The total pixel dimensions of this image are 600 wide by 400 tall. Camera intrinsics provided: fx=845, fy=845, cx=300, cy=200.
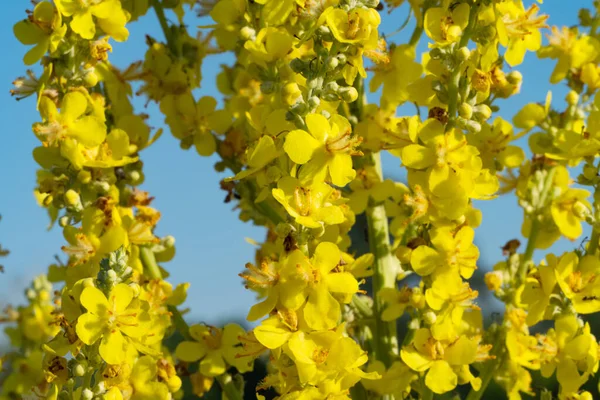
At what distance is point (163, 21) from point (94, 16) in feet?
1.20

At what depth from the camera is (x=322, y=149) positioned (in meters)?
1.60

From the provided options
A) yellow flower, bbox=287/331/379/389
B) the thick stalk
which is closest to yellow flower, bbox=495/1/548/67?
yellow flower, bbox=287/331/379/389

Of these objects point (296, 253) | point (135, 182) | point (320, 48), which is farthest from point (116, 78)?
point (296, 253)

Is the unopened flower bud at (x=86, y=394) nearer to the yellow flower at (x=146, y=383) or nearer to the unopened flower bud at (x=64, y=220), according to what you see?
the yellow flower at (x=146, y=383)

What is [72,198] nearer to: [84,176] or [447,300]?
[84,176]

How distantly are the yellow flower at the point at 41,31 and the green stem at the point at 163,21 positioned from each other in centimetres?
40

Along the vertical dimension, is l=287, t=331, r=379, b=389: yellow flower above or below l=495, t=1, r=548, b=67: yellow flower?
below

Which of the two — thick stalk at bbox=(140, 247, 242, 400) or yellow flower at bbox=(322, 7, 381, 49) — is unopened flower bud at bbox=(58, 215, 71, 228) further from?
yellow flower at bbox=(322, 7, 381, 49)

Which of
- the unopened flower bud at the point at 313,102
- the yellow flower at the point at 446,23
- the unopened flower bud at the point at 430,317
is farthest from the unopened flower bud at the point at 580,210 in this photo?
the unopened flower bud at the point at 313,102

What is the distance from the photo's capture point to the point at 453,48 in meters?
1.92

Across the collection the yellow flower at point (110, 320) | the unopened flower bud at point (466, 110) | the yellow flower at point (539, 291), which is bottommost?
the yellow flower at point (110, 320)

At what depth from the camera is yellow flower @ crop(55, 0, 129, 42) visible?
1.97 metres

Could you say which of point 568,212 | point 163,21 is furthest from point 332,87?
point 568,212

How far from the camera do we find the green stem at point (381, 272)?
223 cm
